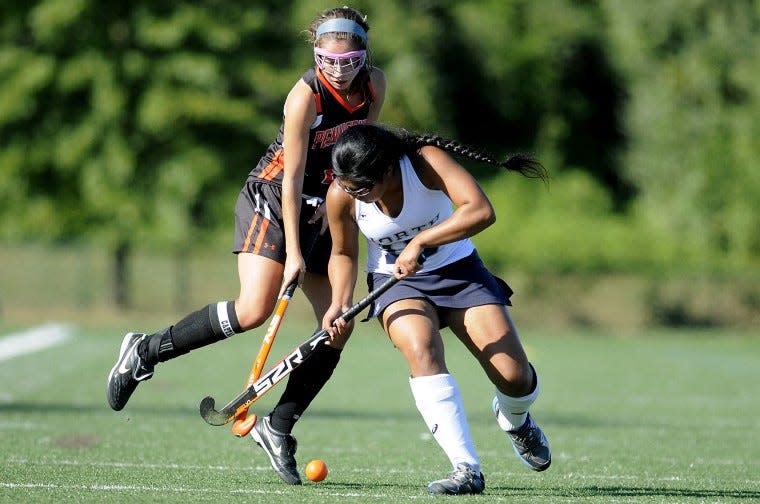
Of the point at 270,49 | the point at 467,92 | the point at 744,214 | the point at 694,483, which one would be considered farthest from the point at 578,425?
the point at 467,92

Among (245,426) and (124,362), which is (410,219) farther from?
(124,362)

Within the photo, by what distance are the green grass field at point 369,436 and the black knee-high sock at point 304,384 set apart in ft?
0.97

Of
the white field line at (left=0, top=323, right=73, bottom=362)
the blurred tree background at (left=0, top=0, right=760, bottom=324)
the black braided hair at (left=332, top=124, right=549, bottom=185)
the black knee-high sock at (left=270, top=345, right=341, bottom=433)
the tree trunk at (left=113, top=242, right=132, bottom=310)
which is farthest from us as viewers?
the tree trunk at (left=113, top=242, right=132, bottom=310)

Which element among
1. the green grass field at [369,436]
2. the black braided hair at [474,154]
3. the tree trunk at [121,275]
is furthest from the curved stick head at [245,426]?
the tree trunk at [121,275]

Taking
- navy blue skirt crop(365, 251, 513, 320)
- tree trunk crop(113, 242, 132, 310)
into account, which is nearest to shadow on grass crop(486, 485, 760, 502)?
navy blue skirt crop(365, 251, 513, 320)

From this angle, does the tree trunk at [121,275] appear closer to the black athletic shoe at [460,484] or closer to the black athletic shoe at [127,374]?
the black athletic shoe at [127,374]

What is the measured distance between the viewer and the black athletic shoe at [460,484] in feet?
16.2

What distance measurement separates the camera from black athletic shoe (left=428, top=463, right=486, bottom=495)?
493cm

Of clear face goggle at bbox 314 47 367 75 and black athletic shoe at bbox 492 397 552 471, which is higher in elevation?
clear face goggle at bbox 314 47 367 75

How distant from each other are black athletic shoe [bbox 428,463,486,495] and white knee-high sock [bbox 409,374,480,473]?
0.04m

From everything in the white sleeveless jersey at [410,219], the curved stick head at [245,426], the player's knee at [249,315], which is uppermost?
the white sleeveless jersey at [410,219]

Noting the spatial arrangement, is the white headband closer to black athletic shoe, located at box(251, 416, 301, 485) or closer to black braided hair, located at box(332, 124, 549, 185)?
black braided hair, located at box(332, 124, 549, 185)

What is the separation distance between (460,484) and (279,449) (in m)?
1.00

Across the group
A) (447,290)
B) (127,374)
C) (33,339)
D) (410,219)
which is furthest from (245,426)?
(33,339)
